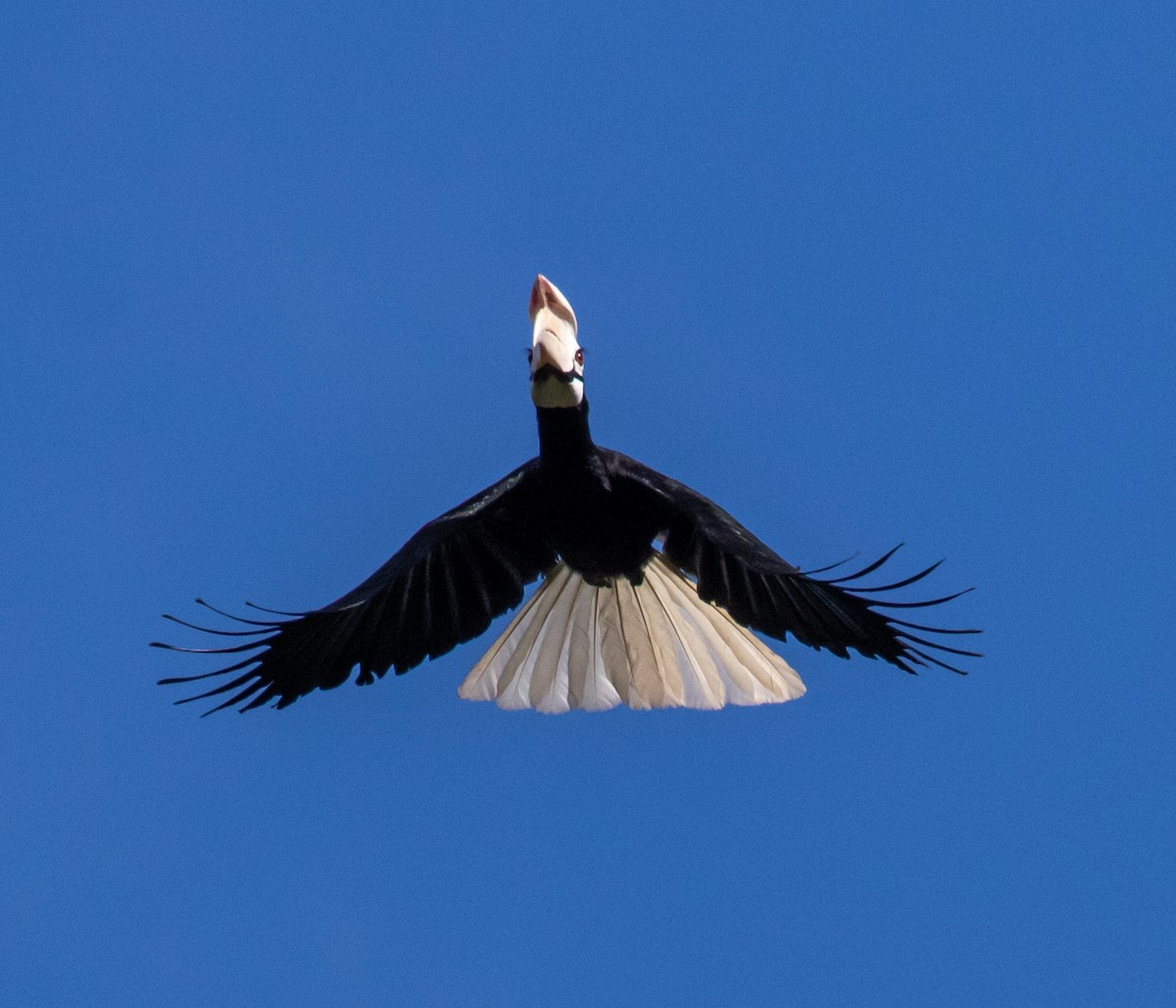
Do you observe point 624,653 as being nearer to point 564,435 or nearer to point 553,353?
point 564,435

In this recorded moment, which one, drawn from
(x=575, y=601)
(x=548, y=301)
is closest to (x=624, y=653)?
(x=575, y=601)

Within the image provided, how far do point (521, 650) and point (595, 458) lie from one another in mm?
1186

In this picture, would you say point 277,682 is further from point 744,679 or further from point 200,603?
point 744,679

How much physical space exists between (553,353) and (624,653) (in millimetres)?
1731

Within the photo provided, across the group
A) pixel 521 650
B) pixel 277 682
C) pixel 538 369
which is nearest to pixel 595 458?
pixel 538 369

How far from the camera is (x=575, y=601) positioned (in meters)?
10.5

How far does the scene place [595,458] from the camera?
9.81 m

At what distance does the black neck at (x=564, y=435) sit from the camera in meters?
9.65

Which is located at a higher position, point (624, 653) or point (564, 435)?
point (564, 435)

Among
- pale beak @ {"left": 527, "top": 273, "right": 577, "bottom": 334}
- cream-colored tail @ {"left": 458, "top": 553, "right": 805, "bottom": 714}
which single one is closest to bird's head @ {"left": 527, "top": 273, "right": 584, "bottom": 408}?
pale beak @ {"left": 527, "top": 273, "right": 577, "bottom": 334}

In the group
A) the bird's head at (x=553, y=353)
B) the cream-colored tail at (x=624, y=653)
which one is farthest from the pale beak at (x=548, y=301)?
the cream-colored tail at (x=624, y=653)

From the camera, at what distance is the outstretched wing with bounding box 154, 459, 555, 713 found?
373 inches

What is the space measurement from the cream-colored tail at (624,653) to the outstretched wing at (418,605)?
40 centimetres

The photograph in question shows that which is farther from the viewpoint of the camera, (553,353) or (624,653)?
(624,653)
